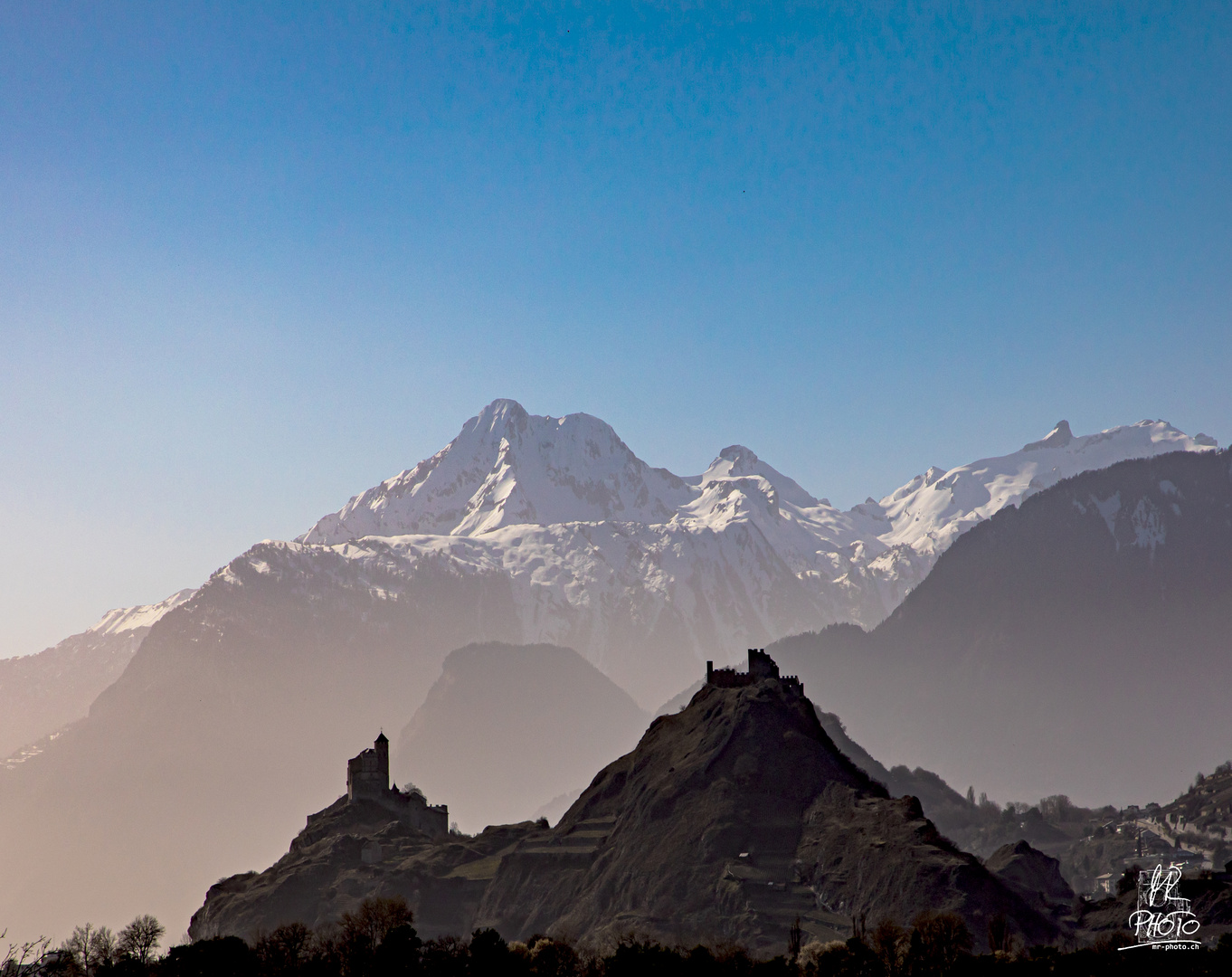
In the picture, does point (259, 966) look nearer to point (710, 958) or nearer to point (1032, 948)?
point (710, 958)

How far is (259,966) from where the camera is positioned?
189875mm

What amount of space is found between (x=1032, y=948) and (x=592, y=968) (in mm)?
55332

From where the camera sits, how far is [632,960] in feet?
577

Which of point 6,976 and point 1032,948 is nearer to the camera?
point 6,976

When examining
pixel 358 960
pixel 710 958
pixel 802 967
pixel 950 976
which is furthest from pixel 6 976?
pixel 950 976

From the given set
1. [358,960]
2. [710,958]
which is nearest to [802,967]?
[710,958]

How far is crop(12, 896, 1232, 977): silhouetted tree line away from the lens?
586ft

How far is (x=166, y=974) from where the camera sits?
18300 cm

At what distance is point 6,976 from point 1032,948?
11883 centimetres

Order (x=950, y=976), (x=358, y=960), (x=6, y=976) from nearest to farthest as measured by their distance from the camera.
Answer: (x=6, y=976), (x=950, y=976), (x=358, y=960)

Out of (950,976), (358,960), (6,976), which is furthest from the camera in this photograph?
(358,960)

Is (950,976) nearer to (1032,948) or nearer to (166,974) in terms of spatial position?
(1032,948)

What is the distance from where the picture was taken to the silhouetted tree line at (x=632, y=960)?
178500 mm

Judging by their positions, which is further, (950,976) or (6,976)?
(950,976)
